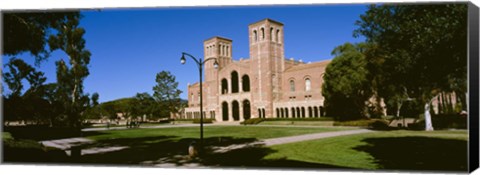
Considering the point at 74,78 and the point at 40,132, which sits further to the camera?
the point at 74,78

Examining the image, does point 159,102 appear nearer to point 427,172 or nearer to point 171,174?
point 171,174

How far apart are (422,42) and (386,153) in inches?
169

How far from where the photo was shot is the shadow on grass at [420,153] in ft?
33.9

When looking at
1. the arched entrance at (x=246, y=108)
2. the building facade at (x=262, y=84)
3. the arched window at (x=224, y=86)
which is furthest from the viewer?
the arched window at (x=224, y=86)

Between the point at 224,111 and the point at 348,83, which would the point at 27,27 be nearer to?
the point at 348,83

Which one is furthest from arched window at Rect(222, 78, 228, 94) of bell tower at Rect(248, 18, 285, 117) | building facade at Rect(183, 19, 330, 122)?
bell tower at Rect(248, 18, 285, 117)

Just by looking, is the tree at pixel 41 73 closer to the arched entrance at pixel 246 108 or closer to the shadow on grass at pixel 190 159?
the shadow on grass at pixel 190 159

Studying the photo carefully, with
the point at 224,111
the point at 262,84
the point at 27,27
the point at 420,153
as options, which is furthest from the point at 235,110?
the point at 420,153

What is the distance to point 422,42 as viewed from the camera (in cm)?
1330

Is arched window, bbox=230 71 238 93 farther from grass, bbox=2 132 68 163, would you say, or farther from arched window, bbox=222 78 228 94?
→ grass, bbox=2 132 68 163

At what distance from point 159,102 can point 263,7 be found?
30978mm

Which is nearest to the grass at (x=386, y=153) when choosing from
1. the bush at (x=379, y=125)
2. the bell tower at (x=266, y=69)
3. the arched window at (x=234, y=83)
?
the bush at (x=379, y=125)

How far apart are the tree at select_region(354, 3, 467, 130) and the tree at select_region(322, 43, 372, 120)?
8.30 metres

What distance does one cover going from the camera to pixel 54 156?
12758 mm
